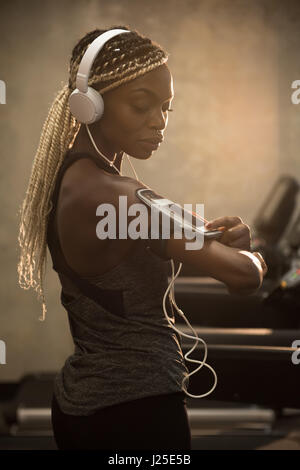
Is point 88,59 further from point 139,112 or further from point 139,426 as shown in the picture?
point 139,426

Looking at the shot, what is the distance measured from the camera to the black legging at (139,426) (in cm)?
107

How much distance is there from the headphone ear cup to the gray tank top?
62 mm

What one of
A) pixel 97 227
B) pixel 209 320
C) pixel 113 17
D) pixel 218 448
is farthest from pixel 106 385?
pixel 113 17

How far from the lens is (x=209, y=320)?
3.08 m

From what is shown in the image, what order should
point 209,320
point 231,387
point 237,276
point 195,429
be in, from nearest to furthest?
point 237,276, point 231,387, point 209,320, point 195,429

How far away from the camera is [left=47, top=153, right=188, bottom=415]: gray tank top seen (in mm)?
1072

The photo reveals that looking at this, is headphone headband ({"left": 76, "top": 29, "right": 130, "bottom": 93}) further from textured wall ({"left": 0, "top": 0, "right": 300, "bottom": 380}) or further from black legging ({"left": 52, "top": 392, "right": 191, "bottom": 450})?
textured wall ({"left": 0, "top": 0, "right": 300, "bottom": 380})

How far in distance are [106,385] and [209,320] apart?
2027 mm

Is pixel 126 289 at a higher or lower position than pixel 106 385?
higher

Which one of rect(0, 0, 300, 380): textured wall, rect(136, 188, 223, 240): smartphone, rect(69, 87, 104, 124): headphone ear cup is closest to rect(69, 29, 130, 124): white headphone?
rect(69, 87, 104, 124): headphone ear cup

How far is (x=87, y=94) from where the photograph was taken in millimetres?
1074

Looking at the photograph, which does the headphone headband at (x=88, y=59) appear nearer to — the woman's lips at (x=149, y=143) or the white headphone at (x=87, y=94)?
the white headphone at (x=87, y=94)

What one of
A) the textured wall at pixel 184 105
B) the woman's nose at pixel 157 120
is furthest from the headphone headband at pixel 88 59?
the textured wall at pixel 184 105
